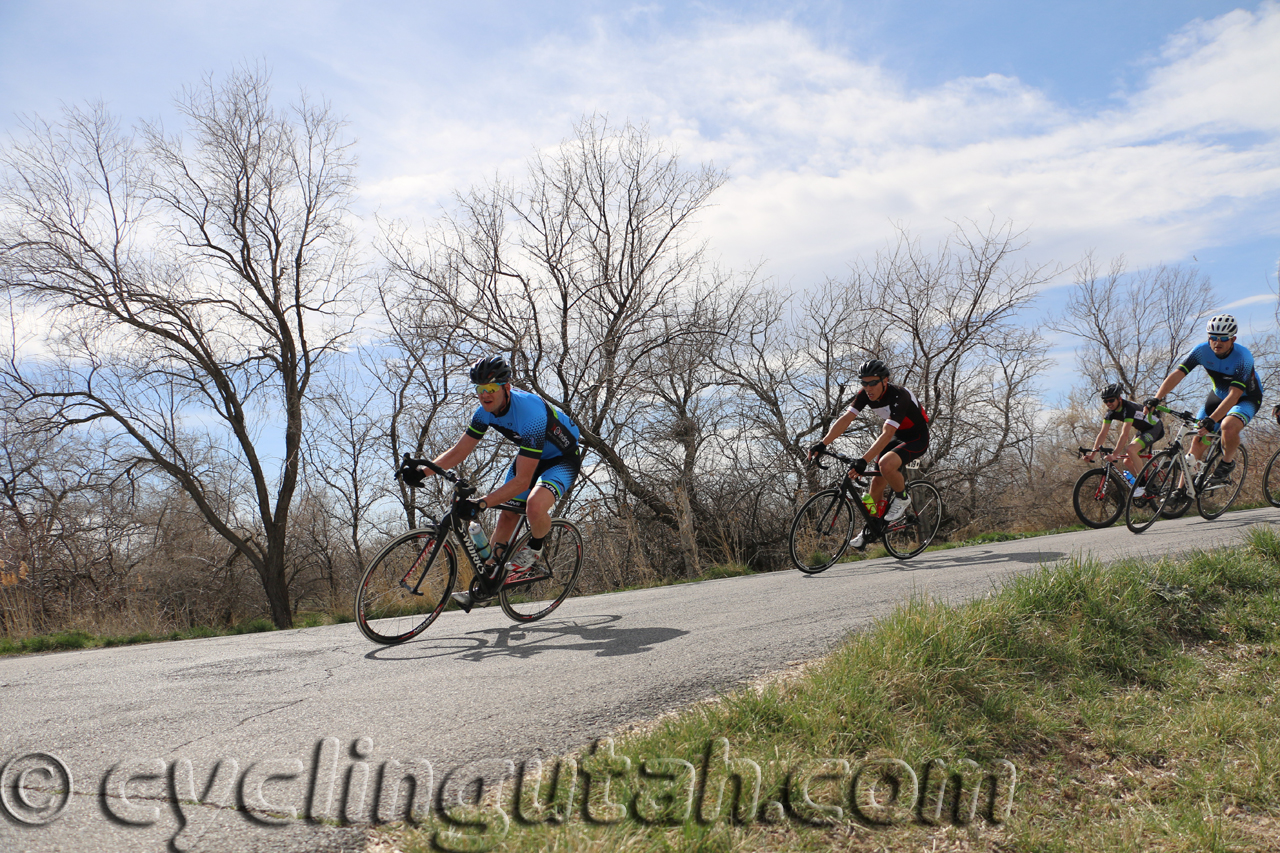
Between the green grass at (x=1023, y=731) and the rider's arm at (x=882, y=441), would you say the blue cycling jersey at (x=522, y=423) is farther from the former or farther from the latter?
the rider's arm at (x=882, y=441)

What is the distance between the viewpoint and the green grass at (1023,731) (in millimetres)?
2562

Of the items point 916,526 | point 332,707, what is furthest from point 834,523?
point 332,707

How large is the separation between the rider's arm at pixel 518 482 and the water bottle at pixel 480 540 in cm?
24

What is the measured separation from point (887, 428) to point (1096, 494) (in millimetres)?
3824

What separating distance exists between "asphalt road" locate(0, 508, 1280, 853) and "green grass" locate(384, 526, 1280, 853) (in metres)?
0.41

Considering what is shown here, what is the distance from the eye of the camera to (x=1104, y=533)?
9.78 m

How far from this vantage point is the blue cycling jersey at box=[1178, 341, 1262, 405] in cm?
945

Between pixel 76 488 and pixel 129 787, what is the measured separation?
19.5 meters

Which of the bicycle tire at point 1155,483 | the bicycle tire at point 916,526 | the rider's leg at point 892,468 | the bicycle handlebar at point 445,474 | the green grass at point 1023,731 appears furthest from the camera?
the bicycle tire at point 1155,483

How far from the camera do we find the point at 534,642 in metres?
5.29

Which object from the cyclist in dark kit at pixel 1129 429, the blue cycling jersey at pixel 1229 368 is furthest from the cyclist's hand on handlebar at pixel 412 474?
the blue cycling jersey at pixel 1229 368

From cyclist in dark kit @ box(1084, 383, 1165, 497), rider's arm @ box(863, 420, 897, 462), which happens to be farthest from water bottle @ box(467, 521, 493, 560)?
cyclist in dark kit @ box(1084, 383, 1165, 497)

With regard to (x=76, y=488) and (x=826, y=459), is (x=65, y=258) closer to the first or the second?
(x=76, y=488)

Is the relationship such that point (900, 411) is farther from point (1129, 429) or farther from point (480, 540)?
point (480, 540)
